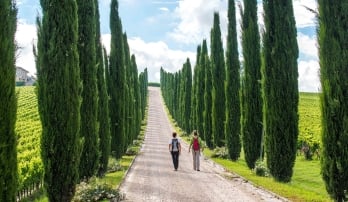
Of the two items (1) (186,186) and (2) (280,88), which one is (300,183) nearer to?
(2) (280,88)

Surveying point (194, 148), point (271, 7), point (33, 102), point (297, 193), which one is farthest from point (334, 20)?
point (33, 102)

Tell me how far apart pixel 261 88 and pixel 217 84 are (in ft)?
40.7

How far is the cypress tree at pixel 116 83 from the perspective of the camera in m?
25.7

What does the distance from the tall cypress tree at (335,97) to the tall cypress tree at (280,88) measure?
16.8ft

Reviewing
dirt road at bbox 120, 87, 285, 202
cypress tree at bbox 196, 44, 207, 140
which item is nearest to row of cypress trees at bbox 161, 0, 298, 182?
dirt road at bbox 120, 87, 285, 202

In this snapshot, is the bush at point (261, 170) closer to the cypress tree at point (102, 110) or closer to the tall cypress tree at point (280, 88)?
the tall cypress tree at point (280, 88)

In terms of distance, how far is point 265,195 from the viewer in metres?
13.5

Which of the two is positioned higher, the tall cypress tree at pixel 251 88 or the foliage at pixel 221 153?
the tall cypress tree at pixel 251 88

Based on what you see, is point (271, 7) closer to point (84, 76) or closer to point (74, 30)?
point (84, 76)

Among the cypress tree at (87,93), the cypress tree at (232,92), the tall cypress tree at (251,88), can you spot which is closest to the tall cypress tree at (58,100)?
the cypress tree at (87,93)

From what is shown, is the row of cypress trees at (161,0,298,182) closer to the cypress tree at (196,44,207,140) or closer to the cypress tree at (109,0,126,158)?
the cypress tree at (109,0,126,158)

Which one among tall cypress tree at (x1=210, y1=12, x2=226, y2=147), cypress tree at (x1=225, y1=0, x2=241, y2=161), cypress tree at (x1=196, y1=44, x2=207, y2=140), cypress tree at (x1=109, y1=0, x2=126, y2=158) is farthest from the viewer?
cypress tree at (x1=196, y1=44, x2=207, y2=140)

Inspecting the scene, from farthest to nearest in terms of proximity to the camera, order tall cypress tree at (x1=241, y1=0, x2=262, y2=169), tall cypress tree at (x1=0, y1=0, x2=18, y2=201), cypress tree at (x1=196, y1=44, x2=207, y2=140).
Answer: cypress tree at (x1=196, y1=44, x2=207, y2=140) → tall cypress tree at (x1=241, y1=0, x2=262, y2=169) → tall cypress tree at (x1=0, y1=0, x2=18, y2=201)

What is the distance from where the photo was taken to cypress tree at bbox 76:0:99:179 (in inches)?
613
